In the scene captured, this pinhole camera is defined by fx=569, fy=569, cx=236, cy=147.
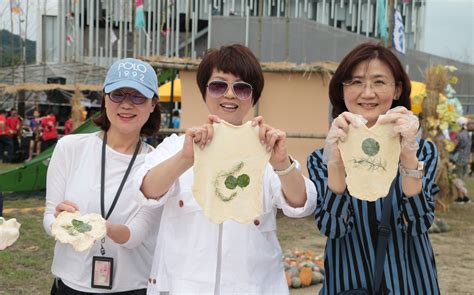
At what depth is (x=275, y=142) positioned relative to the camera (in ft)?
6.38

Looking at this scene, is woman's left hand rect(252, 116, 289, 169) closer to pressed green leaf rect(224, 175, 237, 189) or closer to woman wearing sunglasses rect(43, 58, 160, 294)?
pressed green leaf rect(224, 175, 237, 189)

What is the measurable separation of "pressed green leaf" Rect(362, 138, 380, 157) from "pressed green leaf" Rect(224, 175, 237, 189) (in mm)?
462

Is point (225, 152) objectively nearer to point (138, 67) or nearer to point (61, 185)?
point (138, 67)

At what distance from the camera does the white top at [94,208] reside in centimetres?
235

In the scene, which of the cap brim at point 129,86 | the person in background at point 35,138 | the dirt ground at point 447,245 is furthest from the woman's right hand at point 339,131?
the person in background at point 35,138

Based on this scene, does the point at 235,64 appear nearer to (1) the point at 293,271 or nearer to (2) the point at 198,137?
(2) the point at 198,137

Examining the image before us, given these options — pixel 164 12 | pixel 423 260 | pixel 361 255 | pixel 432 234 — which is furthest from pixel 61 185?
pixel 164 12

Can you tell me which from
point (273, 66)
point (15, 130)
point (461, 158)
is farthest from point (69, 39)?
point (273, 66)

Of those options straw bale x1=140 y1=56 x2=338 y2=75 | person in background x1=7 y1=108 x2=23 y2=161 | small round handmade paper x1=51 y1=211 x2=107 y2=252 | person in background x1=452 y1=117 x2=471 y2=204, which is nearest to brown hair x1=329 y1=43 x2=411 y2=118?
small round handmade paper x1=51 y1=211 x2=107 y2=252

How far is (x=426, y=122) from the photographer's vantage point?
31.1 ft

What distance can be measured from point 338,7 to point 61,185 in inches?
1319

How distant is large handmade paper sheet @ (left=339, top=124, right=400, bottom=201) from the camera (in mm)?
1944

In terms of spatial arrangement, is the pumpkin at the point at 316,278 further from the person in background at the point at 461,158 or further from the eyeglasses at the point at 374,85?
the person in background at the point at 461,158

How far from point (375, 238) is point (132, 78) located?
113 cm
